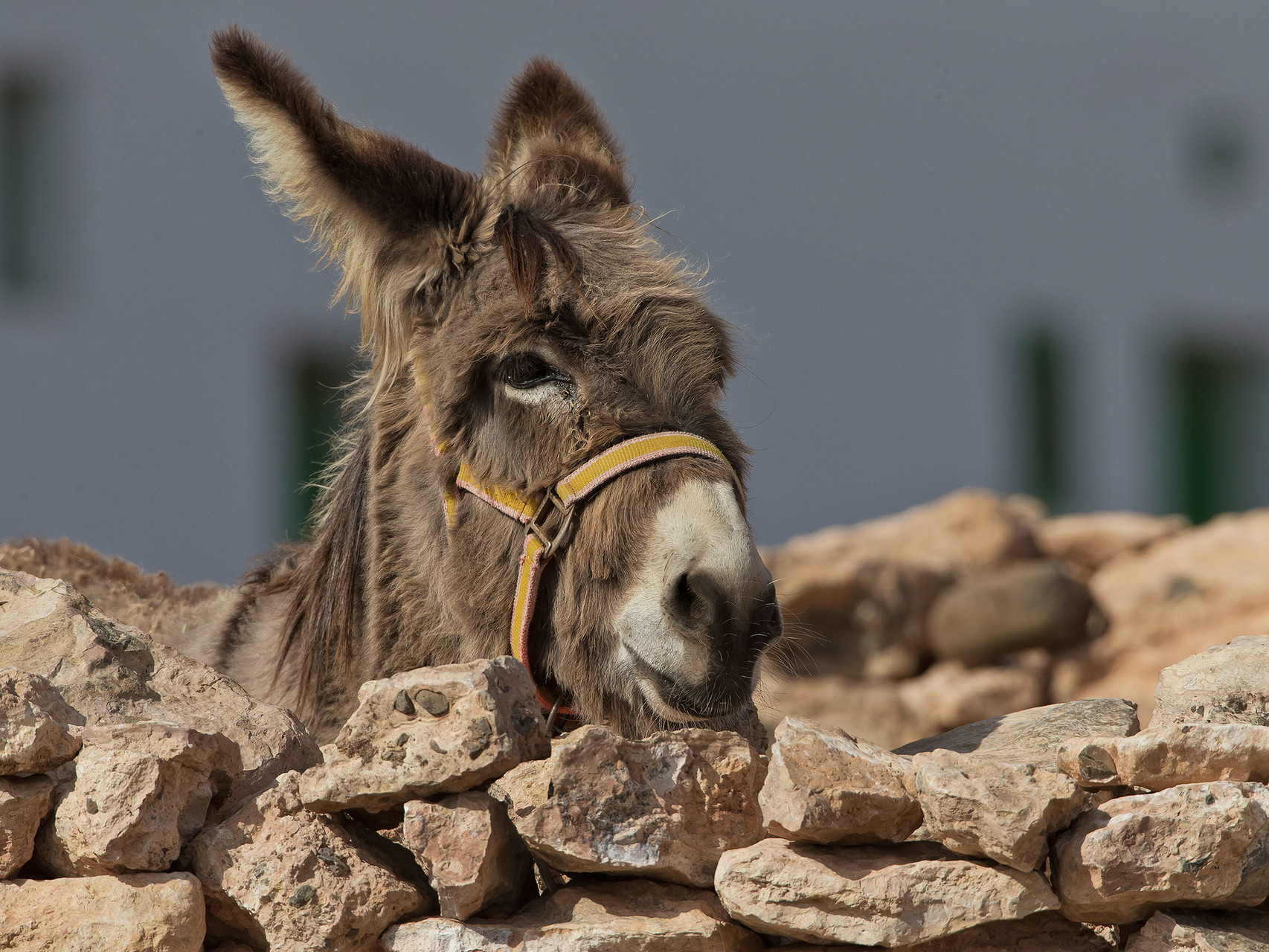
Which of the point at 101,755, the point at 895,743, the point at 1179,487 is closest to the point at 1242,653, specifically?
the point at 101,755

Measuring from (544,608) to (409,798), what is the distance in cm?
73

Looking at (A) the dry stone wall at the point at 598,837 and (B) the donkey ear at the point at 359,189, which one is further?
(B) the donkey ear at the point at 359,189

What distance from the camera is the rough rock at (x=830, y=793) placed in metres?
1.75

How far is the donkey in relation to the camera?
2352 millimetres

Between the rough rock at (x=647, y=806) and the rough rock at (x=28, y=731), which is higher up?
the rough rock at (x=28, y=731)

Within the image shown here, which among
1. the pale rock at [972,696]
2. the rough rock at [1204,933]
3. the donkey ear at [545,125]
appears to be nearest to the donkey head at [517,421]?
the donkey ear at [545,125]

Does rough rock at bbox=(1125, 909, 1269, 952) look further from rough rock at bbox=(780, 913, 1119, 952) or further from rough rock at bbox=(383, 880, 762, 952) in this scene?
rough rock at bbox=(383, 880, 762, 952)

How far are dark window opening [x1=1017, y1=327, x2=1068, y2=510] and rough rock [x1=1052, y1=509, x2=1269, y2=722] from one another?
3.17m

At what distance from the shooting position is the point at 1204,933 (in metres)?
1.72

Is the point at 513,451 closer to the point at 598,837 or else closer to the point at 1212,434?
the point at 598,837

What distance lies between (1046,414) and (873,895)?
39.3ft

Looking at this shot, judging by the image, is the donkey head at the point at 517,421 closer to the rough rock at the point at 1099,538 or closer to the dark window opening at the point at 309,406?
the dark window opening at the point at 309,406

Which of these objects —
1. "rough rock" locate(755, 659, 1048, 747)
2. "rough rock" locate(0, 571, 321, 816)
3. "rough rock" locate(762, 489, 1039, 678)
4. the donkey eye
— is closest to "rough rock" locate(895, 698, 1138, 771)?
the donkey eye

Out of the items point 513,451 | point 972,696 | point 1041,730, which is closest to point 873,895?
point 1041,730
